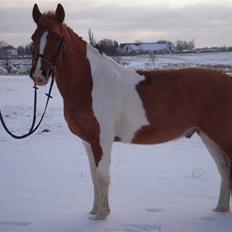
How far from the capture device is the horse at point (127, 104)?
13.8ft

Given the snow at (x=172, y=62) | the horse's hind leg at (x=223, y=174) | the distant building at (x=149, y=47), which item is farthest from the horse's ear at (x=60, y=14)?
the distant building at (x=149, y=47)

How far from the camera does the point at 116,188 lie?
5.42 meters

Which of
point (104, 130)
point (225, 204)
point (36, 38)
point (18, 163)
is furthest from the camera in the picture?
point (18, 163)

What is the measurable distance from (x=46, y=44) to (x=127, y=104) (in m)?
→ 1.06

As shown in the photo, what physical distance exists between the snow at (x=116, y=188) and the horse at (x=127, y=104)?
0.43m

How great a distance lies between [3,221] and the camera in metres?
4.22

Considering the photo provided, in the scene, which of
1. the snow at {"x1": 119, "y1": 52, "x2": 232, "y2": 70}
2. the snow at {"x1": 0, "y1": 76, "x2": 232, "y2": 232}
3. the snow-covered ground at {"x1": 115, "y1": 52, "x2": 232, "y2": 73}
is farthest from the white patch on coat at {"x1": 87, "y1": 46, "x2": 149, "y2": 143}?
the snow at {"x1": 119, "y1": 52, "x2": 232, "y2": 70}

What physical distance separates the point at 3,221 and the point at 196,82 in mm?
2567

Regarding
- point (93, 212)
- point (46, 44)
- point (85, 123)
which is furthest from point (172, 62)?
point (46, 44)

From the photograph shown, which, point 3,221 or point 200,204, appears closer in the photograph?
point 3,221

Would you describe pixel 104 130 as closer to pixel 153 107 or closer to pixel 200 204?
pixel 153 107

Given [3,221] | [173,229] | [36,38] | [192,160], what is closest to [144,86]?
[36,38]

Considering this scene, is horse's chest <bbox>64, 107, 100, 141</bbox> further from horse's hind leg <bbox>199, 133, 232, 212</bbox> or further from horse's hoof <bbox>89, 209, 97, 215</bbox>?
horse's hind leg <bbox>199, 133, 232, 212</bbox>

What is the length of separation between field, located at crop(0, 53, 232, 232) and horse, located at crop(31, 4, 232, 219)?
0.45m
